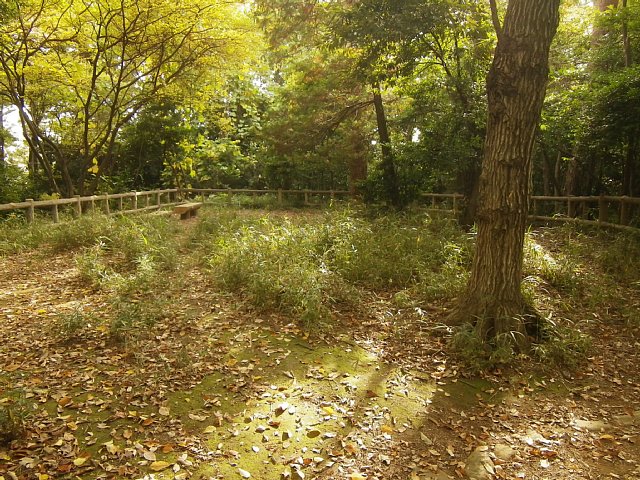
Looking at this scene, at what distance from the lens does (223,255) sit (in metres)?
7.64

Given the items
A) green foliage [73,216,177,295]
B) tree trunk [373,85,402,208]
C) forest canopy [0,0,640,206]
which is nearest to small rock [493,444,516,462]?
green foliage [73,216,177,295]

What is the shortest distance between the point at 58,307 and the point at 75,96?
1024 centimetres

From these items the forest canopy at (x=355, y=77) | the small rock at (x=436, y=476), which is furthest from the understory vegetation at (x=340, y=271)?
the forest canopy at (x=355, y=77)

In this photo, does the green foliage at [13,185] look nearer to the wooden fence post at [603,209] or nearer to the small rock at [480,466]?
the small rock at [480,466]

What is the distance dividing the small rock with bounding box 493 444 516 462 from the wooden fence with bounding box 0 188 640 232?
6683 mm

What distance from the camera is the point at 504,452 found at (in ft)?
11.9

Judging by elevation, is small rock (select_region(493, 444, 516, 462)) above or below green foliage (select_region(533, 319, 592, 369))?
below

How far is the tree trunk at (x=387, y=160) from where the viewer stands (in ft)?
43.0

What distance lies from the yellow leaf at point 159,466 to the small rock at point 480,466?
228 centimetres

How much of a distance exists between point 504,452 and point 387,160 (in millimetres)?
10717

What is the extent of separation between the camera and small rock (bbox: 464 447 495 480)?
3.36 meters

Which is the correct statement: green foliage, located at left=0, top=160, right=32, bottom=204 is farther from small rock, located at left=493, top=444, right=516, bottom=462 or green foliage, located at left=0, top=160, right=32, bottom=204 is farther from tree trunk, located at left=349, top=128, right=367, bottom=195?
small rock, located at left=493, top=444, right=516, bottom=462

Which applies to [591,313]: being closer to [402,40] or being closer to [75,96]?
[402,40]

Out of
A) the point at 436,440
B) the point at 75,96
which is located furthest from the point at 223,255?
the point at 75,96
